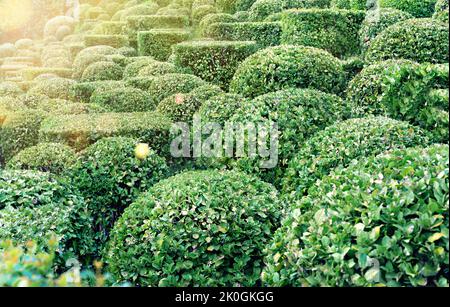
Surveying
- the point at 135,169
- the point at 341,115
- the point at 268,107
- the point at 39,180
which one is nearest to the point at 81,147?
the point at 135,169

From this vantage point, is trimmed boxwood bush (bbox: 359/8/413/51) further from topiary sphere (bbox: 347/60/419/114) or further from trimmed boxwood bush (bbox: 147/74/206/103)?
topiary sphere (bbox: 347/60/419/114)

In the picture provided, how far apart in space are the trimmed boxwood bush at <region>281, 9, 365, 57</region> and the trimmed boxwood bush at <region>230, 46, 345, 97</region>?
337 cm

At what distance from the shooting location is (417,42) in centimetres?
766

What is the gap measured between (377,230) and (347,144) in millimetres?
2050

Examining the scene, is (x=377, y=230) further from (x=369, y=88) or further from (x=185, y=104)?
(x=185, y=104)

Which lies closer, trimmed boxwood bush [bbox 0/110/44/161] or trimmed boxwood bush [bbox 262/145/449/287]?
trimmed boxwood bush [bbox 262/145/449/287]

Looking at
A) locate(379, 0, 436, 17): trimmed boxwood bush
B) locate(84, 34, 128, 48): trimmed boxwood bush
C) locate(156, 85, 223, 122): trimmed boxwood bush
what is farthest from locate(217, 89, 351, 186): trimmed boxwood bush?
locate(84, 34, 128, 48): trimmed boxwood bush

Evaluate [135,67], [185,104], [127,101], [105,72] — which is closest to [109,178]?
[185,104]

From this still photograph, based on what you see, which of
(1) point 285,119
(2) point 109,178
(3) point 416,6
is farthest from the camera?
(3) point 416,6

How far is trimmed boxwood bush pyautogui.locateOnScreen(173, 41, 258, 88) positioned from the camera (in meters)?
11.9

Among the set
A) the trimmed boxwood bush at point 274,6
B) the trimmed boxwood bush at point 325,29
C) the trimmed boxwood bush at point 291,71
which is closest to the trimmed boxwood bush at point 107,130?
the trimmed boxwood bush at point 291,71

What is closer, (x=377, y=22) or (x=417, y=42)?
(x=417, y=42)
